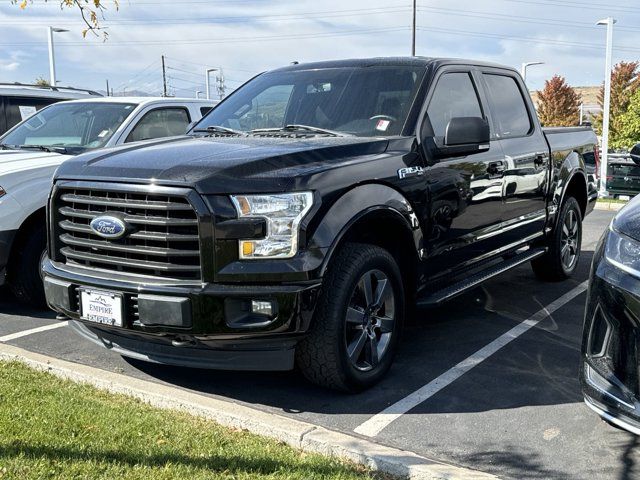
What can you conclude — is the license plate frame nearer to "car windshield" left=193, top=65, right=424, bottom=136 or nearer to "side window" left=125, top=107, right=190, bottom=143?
"car windshield" left=193, top=65, right=424, bottom=136

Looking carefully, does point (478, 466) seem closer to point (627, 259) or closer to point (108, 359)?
point (627, 259)

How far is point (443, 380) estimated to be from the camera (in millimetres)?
4137

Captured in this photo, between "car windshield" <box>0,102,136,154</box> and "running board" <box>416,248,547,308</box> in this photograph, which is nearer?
"running board" <box>416,248,547,308</box>

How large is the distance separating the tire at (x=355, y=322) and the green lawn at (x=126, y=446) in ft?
1.87

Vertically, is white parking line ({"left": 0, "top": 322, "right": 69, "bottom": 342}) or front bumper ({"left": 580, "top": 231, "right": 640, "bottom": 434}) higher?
front bumper ({"left": 580, "top": 231, "right": 640, "bottom": 434})

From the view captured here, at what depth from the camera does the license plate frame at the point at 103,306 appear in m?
3.52

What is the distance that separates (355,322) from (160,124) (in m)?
3.95

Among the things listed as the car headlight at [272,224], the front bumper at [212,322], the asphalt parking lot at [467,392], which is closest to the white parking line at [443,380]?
the asphalt parking lot at [467,392]

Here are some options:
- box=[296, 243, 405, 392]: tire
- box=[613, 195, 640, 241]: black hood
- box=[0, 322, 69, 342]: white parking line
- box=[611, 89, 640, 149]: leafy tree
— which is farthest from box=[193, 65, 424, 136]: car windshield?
box=[611, 89, 640, 149]: leafy tree

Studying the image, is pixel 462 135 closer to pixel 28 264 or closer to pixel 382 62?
pixel 382 62

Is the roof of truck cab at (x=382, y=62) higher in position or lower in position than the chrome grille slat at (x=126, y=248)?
higher

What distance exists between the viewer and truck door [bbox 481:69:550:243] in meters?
5.32

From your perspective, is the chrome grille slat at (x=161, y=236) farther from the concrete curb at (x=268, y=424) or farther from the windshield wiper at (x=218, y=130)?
the windshield wiper at (x=218, y=130)

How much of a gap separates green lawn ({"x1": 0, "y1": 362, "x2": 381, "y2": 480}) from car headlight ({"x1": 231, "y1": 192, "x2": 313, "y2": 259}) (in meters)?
0.92
